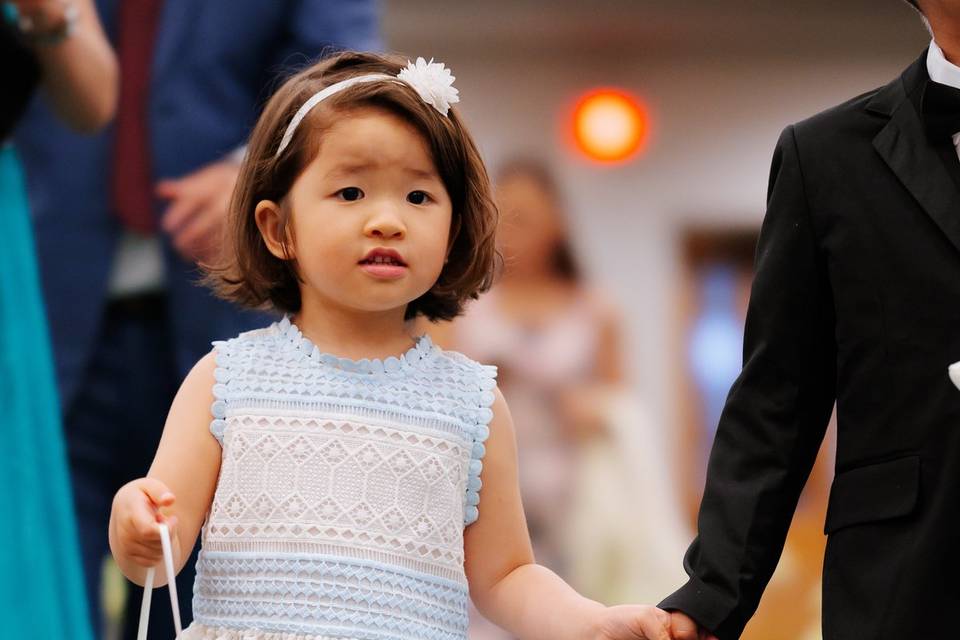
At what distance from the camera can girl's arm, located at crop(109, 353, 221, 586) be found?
207 centimetres

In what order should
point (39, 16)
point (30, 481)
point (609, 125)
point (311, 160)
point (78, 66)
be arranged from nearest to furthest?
1. point (311, 160)
2. point (30, 481)
3. point (39, 16)
4. point (78, 66)
5. point (609, 125)

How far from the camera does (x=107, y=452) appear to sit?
131 inches

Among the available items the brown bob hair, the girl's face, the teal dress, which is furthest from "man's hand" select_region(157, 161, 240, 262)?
the girl's face

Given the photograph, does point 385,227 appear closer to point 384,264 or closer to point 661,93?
point 384,264

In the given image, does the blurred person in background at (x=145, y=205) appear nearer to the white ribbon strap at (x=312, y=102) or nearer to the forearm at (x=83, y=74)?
the forearm at (x=83, y=74)

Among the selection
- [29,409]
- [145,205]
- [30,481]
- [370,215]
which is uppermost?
[370,215]

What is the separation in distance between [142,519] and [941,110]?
111 centimetres

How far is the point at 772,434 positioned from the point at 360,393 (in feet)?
1.77

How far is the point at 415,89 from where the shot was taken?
7.66 ft

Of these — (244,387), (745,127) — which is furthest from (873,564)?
(745,127)

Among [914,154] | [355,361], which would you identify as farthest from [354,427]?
[914,154]

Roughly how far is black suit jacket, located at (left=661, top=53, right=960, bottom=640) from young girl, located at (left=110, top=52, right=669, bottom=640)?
0.21 metres

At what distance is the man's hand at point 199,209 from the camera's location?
11.0 feet

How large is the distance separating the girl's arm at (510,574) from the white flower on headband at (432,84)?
0.40m
